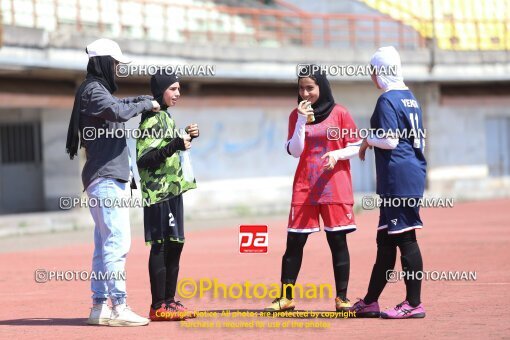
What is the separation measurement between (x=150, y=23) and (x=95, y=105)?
19.8 meters

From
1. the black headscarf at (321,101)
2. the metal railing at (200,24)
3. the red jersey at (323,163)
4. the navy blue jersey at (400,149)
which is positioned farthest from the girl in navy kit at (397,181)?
the metal railing at (200,24)

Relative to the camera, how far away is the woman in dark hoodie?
9.12 metres

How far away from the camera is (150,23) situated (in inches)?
1129

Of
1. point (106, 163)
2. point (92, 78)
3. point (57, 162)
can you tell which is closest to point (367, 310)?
point (106, 163)

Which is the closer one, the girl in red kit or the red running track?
the red running track

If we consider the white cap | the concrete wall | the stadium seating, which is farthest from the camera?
the stadium seating

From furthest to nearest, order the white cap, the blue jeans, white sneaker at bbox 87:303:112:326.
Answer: white sneaker at bbox 87:303:112:326, the white cap, the blue jeans

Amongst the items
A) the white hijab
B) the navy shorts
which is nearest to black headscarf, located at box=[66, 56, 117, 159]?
the white hijab

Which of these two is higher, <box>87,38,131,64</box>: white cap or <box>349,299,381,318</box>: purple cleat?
<box>87,38,131,64</box>: white cap

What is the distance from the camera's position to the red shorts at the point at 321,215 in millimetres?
9695

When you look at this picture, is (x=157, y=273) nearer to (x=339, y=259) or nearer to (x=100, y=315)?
(x=100, y=315)

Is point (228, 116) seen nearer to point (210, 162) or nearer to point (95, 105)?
point (210, 162)

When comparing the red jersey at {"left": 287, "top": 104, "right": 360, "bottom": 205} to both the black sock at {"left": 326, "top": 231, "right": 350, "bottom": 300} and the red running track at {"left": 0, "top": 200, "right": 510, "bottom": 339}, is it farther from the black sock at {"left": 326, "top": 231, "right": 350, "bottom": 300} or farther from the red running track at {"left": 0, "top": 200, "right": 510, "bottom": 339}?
the red running track at {"left": 0, "top": 200, "right": 510, "bottom": 339}

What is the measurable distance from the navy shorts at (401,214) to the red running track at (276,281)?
0.74 m
